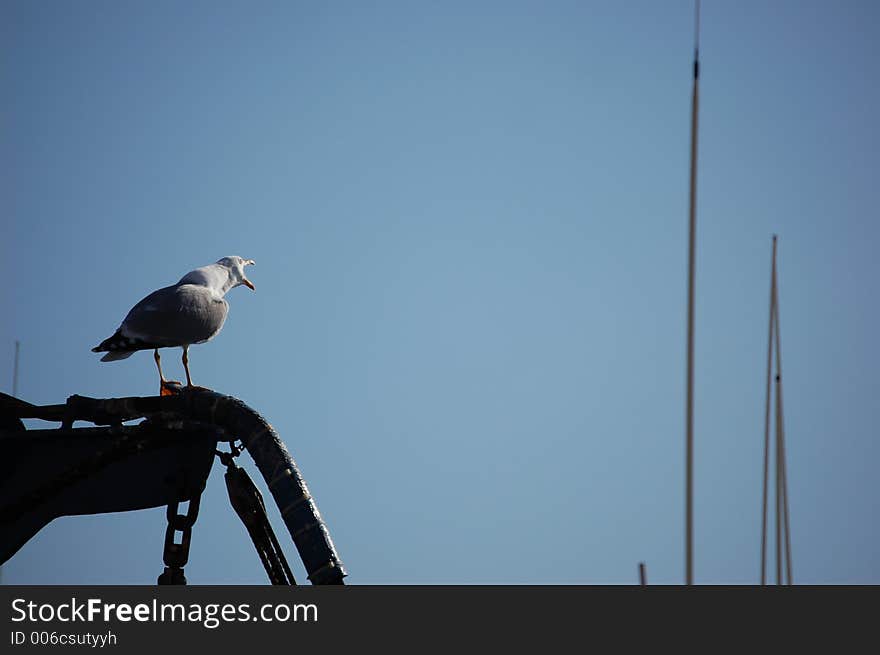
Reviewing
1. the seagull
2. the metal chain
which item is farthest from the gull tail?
the metal chain

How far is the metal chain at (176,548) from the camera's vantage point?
57.7 feet

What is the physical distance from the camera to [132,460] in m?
19.0

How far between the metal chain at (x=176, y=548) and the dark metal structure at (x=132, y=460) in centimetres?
3

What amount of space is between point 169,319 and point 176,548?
160 inches

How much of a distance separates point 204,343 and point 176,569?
14.8 ft

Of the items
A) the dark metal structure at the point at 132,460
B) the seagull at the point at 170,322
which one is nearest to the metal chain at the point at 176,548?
the dark metal structure at the point at 132,460

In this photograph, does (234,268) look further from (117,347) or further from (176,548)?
(176,548)

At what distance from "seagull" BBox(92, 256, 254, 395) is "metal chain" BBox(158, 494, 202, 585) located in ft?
7.72

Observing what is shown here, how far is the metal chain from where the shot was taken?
17.6 metres

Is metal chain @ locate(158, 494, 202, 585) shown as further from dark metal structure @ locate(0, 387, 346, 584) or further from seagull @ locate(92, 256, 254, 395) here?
seagull @ locate(92, 256, 254, 395)
